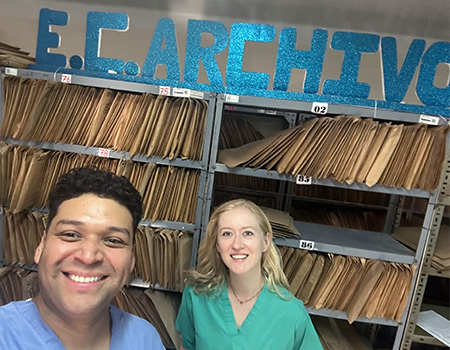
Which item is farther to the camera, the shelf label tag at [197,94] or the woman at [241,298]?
the shelf label tag at [197,94]

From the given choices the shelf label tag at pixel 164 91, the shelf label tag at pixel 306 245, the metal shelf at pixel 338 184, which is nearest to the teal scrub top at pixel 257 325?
the shelf label tag at pixel 306 245

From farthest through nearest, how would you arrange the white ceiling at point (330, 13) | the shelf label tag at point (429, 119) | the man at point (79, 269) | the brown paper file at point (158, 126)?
the white ceiling at point (330, 13)
the brown paper file at point (158, 126)
the shelf label tag at point (429, 119)
the man at point (79, 269)

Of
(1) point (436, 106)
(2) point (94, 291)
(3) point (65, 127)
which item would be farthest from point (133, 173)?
(1) point (436, 106)

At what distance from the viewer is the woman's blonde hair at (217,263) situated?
1.28 metres

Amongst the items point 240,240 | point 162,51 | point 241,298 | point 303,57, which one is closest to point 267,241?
point 240,240

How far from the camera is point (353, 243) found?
5.75 ft

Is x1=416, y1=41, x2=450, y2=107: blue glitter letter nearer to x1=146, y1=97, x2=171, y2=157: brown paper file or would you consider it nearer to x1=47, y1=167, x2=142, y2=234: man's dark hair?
x1=146, y1=97, x2=171, y2=157: brown paper file

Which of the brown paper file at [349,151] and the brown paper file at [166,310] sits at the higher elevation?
the brown paper file at [349,151]

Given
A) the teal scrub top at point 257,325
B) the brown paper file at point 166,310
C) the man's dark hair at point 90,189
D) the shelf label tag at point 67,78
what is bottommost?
the brown paper file at point 166,310

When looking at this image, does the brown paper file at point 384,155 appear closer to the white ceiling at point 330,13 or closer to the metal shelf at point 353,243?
the metal shelf at point 353,243

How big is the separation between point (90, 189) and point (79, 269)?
224mm

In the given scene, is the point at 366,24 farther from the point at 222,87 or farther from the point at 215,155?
the point at 215,155

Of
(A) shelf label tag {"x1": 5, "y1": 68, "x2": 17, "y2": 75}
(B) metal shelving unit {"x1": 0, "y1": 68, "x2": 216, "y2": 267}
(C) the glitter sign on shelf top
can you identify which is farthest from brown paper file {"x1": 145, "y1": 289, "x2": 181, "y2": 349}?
(A) shelf label tag {"x1": 5, "y1": 68, "x2": 17, "y2": 75}

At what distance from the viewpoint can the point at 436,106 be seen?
1703 millimetres
